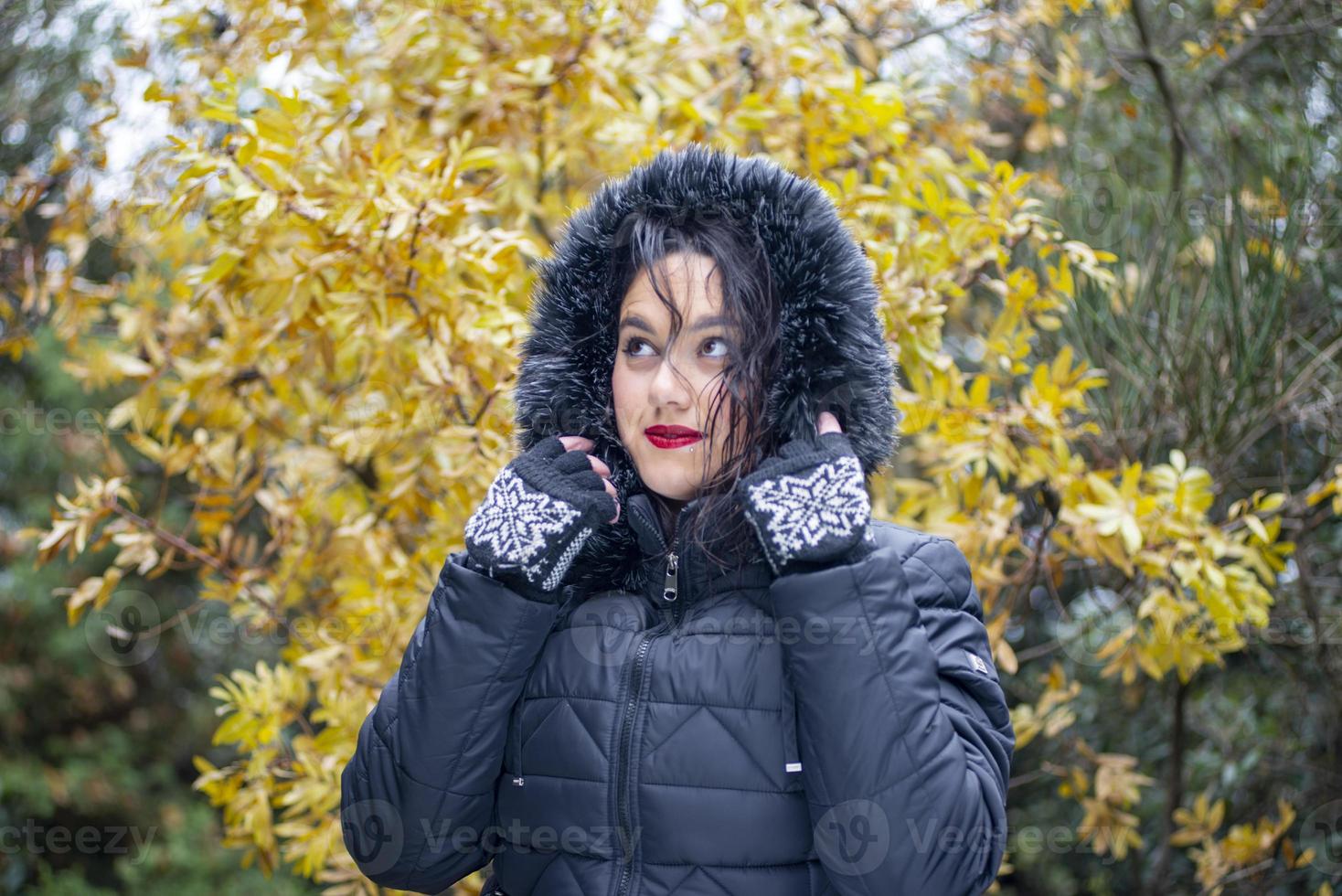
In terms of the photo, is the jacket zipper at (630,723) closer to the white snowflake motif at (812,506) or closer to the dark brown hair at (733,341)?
the dark brown hair at (733,341)

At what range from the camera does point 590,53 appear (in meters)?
2.37

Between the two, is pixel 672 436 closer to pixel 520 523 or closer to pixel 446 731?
pixel 520 523

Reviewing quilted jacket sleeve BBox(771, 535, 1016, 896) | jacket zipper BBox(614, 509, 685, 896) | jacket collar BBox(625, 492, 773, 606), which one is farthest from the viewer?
jacket collar BBox(625, 492, 773, 606)

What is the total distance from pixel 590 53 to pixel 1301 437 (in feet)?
7.82

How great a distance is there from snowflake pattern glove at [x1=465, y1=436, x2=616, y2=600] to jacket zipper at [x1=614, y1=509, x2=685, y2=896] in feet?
0.46

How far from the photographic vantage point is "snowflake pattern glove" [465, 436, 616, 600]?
1411mm

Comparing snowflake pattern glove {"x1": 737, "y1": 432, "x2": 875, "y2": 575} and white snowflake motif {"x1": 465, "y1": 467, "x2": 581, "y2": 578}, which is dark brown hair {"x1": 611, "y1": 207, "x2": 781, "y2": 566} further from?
white snowflake motif {"x1": 465, "y1": 467, "x2": 581, "y2": 578}

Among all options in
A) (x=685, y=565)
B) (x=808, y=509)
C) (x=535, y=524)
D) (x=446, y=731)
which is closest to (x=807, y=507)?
(x=808, y=509)

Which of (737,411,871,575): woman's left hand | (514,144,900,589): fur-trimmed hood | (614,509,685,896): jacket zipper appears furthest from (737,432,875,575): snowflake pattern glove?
(614,509,685,896): jacket zipper

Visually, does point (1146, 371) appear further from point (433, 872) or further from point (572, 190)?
point (433, 872)

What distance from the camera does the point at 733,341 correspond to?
1.49 meters

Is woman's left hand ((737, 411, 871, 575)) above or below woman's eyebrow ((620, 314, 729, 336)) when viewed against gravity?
below

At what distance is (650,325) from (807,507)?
39cm

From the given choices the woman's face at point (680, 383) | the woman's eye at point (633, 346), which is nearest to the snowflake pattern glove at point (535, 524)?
the woman's face at point (680, 383)
